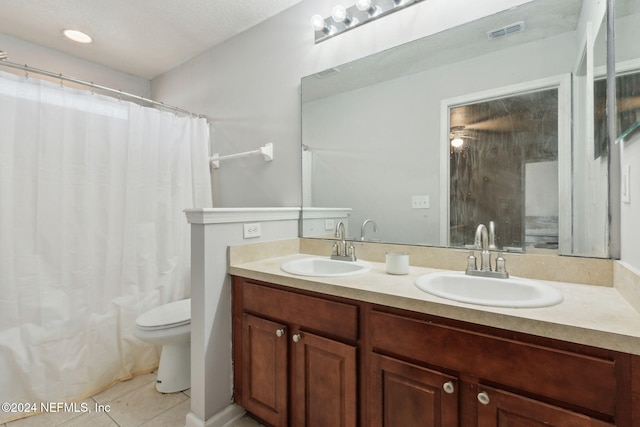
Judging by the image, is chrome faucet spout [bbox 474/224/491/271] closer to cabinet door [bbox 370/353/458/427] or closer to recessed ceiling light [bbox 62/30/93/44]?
cabinet door [bbox 370/353/458/427]

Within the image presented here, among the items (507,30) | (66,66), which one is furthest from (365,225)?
(66,66)

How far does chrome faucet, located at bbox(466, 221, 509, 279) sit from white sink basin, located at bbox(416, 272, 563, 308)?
0.02 metres

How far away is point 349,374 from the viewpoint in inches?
43.5

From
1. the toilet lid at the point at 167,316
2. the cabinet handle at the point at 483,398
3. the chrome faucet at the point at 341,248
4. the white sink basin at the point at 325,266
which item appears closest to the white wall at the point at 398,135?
the chrome faucet at the point at 341,248

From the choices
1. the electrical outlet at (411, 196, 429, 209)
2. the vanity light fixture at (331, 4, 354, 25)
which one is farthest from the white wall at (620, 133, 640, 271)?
the vanity light fixture at (331, 4, 354, 25)

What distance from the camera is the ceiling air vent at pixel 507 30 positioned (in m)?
1.27

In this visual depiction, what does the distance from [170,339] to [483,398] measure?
5.19 feet

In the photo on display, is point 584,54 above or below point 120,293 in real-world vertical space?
above

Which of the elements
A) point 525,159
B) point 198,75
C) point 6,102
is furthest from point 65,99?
point 525,159

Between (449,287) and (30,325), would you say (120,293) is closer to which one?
(30,325)

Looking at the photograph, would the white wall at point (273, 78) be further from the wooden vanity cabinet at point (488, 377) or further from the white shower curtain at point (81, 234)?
the wooden vanity cabinet at point (488, 377)

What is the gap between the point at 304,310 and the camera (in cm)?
123

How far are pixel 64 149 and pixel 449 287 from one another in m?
2.18

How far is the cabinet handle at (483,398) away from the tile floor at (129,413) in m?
1.14
